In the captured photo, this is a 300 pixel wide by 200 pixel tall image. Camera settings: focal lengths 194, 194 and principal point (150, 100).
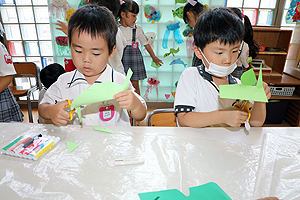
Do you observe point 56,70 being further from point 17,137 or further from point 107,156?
point 107,156

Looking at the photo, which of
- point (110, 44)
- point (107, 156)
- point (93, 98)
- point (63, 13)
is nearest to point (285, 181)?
point (107, 156)

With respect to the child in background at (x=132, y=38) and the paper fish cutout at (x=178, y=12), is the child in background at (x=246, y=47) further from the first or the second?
the child in background at (x=132, y=38)

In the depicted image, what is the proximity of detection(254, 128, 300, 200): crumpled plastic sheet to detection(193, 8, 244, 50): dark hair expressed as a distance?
16.5 inches

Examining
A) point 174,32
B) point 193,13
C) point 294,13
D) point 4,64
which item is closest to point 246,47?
point 193,13

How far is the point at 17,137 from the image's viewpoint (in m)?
0.71

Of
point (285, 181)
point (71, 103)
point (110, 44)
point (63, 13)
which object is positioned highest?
point (63, 13)

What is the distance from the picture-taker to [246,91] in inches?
25.9

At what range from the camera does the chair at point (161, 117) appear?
1.08 m

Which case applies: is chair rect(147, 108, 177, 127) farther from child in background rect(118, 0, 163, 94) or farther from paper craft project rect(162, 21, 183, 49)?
paper craft project rect(162, 21, 183, 49)

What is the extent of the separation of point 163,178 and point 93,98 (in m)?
0.37

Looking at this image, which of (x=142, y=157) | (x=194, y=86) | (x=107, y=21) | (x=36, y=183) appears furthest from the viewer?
(x=194, y=86)

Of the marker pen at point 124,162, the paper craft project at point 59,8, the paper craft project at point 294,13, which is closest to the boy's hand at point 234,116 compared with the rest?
the marker pen at point 124,162

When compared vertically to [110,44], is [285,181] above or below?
below

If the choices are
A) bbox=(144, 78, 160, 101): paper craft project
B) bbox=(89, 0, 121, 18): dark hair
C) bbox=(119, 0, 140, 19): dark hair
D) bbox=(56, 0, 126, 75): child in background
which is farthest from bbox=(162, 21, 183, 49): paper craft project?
bbox=(89, 0, 121, 18): dark hair
